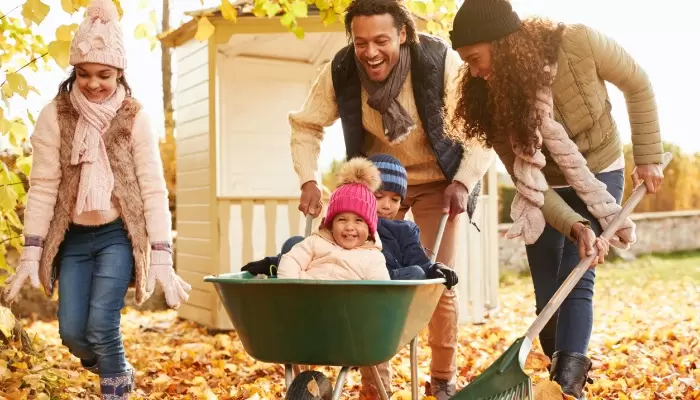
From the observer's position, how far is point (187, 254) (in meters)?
8.36

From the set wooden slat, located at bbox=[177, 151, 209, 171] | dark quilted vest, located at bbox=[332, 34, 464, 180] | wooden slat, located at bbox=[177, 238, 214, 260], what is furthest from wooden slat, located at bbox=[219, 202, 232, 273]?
dark quilted vest, located at bbox=[332, 34, 464, 180]

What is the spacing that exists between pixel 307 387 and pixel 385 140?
1.37 meters

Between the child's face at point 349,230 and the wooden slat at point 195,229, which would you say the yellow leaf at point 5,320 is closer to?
the child's face at point 349,230

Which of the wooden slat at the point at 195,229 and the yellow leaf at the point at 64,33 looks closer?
the yellow leaf at the point at 64,33

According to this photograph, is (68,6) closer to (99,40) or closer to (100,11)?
(100,11)

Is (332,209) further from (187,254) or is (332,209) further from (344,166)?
(187,254)

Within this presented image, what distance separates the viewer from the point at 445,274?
3020 millimetres

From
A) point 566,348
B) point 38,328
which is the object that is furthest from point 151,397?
point 38,328

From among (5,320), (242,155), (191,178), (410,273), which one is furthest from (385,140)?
(242,155)

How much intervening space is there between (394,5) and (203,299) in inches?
187

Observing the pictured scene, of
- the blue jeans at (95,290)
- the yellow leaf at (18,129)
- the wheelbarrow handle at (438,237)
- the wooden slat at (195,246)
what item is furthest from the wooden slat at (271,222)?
the blue jeans at (95,290)

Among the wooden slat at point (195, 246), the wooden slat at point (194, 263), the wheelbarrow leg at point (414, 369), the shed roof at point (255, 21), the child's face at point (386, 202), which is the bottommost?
the wheelbarrow leg at point (414, 369)

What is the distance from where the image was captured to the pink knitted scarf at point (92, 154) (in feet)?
10.8

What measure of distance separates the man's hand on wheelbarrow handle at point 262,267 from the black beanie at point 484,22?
1034 millimetres
